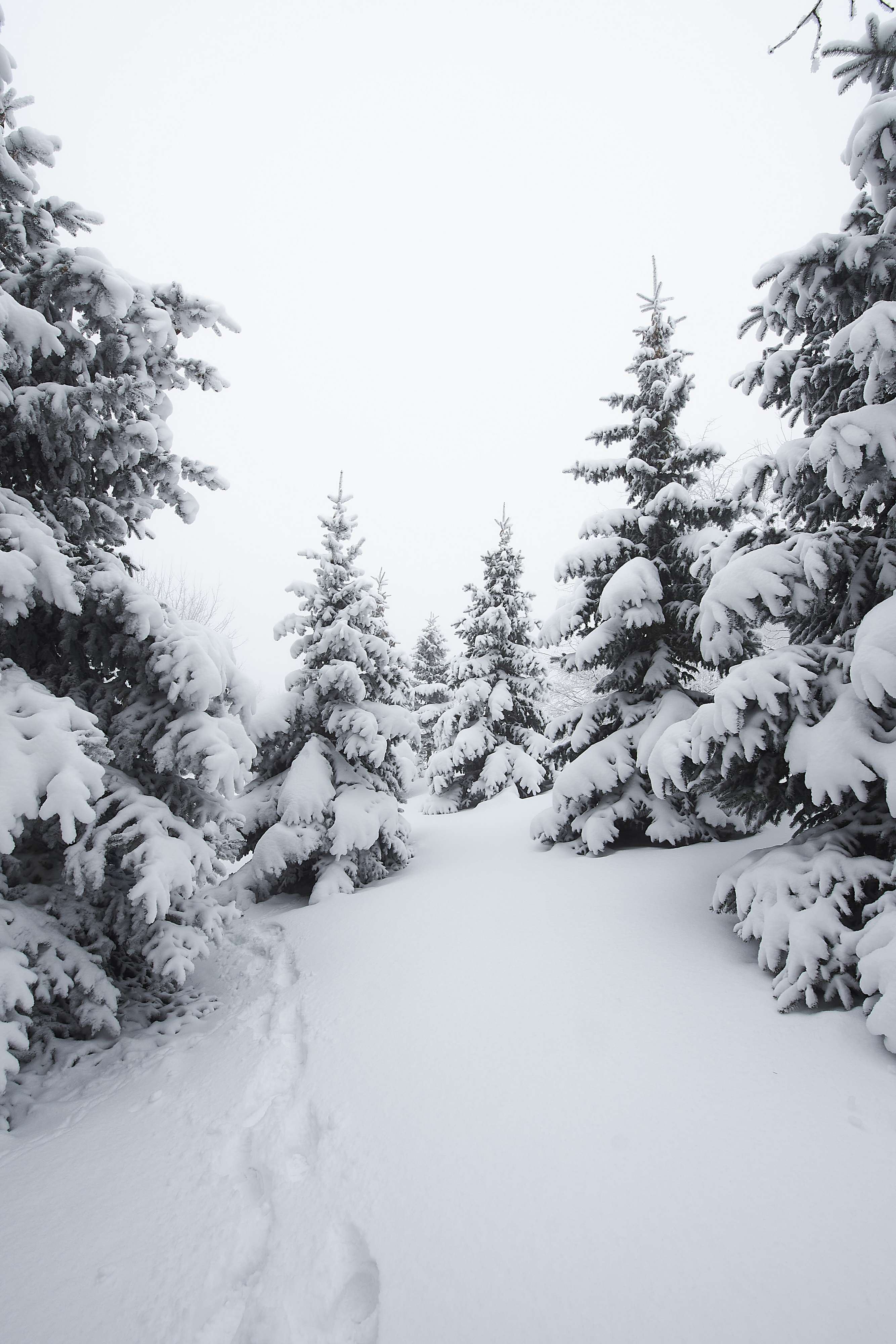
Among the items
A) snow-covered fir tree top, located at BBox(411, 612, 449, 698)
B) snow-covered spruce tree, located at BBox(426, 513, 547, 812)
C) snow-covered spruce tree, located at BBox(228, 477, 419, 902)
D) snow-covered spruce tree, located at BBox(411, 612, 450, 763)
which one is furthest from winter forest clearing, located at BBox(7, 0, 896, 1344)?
snow-covered fir tree top, located at BBox(411, 612, 449, 698)

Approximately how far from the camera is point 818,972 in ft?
12.0

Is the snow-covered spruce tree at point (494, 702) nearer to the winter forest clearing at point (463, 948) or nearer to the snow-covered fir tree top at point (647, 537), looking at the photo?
the snow-covered fir tree top at point (647, 537)

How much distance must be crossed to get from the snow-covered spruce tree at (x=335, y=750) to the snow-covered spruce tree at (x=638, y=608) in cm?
227

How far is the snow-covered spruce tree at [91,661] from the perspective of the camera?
4090 millimetres

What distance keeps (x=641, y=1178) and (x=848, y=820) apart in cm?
284

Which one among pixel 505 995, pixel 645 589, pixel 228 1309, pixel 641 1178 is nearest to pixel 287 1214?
pixel 228 1309

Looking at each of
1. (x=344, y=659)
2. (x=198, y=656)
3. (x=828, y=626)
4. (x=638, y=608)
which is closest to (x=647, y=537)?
(x=638, y=608)

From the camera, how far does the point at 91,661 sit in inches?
193

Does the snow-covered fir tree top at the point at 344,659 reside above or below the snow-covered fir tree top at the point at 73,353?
below

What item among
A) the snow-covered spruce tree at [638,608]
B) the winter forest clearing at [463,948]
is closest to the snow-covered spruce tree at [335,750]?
the winter forest clearing at [463,948]

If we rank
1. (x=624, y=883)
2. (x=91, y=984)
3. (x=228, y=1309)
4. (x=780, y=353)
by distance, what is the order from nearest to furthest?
(x=228, y=1309)
(x=91, y=984)
(x=780, y=353)
(x=624, y=883)

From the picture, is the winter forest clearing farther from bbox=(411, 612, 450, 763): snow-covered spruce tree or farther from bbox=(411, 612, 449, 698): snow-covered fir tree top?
bbox=(411, 612, 449, 698): snow-covered fir tree top

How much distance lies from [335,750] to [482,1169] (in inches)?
249

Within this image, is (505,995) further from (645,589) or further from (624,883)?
(645,589)
